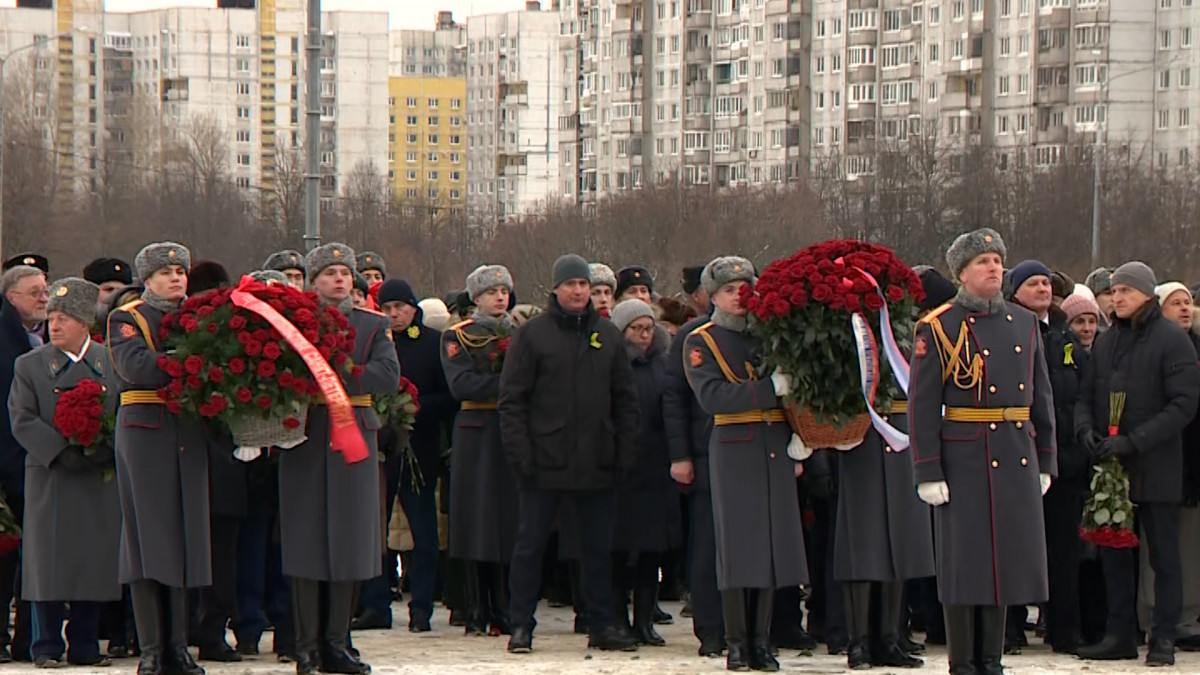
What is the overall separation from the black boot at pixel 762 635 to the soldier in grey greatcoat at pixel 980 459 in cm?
133

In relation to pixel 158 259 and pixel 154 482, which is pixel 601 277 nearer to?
pixel 158 259

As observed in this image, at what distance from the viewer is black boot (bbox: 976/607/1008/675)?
37.4 ft

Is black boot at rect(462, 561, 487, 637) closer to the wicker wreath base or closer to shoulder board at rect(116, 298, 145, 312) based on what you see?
the wicker wreath base

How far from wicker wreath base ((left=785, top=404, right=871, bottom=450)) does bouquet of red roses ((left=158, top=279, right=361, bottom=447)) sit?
2.52m

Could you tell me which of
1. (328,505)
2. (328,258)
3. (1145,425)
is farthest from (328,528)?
(1145,425)

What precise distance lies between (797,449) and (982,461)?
151 centimetres

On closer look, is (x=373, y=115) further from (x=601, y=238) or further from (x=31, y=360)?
(x=31, y=360)

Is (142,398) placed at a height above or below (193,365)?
below

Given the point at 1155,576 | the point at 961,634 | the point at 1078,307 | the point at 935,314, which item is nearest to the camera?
the point at 961,634

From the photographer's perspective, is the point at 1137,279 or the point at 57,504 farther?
the point at 1137,279

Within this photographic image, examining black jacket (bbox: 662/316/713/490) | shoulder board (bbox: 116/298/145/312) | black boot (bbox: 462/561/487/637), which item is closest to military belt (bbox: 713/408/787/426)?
black jacket (bbox: 662/316/713/490)

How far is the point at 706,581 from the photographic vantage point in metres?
13.3

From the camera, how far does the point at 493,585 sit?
578 inches

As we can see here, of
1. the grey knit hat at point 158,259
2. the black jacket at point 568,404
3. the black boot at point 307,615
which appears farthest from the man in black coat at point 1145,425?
the grey knit hat at point 158,259
